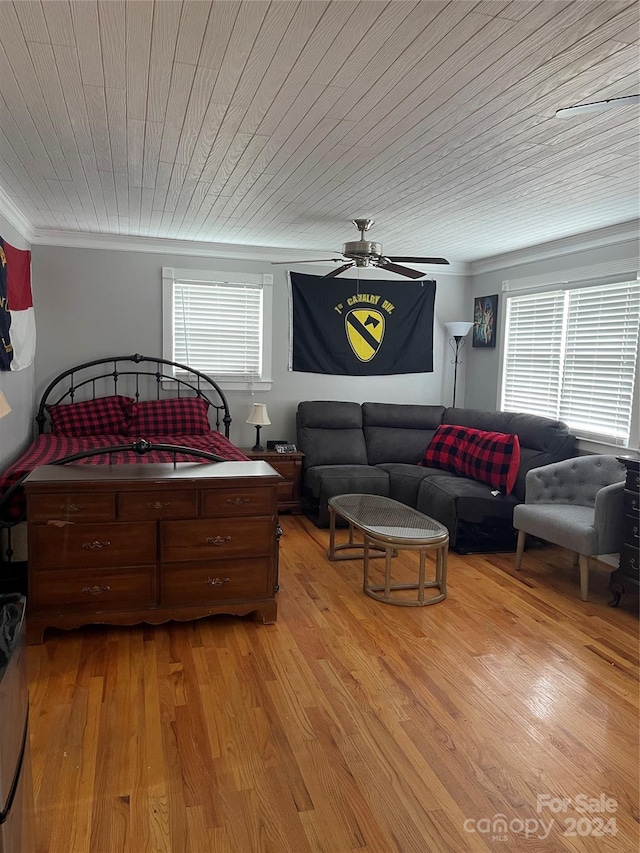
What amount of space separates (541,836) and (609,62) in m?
2.44

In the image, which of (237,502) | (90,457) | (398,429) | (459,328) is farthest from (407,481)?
(90,457)

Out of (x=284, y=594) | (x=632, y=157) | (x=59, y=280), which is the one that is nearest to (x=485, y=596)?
(x=284, y=594)

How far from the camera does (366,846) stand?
5.74ft

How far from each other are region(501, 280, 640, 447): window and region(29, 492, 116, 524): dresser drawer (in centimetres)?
347

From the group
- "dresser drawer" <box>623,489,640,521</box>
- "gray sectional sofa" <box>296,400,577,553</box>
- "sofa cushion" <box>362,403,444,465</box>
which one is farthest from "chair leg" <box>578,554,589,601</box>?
"sofa cushion" <box>362,403,444,465</box>

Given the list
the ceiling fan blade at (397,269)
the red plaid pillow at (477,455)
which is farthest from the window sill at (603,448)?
the ceiling fan blade at (397,269)

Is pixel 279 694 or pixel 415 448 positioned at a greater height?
pixel 415 448

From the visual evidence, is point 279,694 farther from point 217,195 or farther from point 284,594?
point 217,195

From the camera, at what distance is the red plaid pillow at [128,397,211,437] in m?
5.09

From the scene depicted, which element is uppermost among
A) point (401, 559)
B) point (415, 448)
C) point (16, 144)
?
point (16, 144)

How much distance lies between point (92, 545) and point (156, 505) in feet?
1.13

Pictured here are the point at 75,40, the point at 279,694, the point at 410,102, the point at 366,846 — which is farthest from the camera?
the point at 279,694

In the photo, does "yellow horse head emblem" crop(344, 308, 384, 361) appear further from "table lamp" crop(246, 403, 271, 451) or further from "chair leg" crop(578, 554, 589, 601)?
"chair leg" crop(578, 554, 589, 601)

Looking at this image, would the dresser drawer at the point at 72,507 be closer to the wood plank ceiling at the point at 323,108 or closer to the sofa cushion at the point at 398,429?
the wood plank ceiling at the point at 323,108
